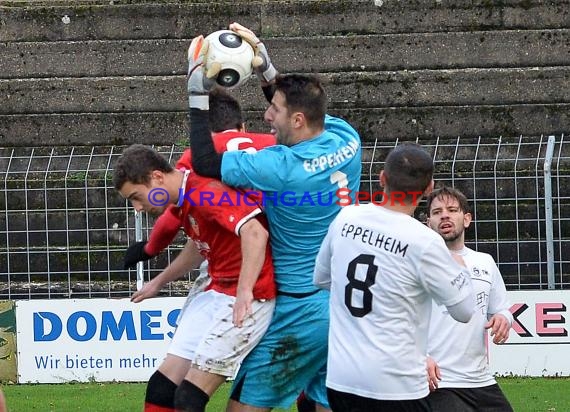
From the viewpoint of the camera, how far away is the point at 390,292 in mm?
5332

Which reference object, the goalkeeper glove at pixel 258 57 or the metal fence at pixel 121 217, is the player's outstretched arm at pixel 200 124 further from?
the metal fence at pixel 121 217

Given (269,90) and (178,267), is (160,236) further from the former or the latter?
(269,90)

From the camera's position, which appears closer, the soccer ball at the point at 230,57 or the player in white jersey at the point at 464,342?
the soccer ball at the point at 230,57

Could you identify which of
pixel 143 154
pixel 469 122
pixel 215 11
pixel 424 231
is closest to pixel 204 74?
pixel 143 154

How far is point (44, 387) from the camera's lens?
467 inches

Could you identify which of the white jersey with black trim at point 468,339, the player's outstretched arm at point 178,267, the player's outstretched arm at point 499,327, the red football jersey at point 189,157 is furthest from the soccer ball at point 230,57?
the player's outstretched arm at point 499,327

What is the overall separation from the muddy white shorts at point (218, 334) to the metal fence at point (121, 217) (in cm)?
675

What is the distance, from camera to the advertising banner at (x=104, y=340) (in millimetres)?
12109

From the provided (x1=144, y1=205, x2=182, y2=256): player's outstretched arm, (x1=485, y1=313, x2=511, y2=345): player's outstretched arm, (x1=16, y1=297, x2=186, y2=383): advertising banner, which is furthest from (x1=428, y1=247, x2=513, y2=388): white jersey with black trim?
(x1=16, y1=297, x2=186, y2=383): advertising banner

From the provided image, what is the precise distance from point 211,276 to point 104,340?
5.96 m

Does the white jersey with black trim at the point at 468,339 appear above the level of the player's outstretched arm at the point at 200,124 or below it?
below

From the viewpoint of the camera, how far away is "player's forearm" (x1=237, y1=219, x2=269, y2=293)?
5969 mm

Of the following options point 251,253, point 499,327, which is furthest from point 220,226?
point 499,327

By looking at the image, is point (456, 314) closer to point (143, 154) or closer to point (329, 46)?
point (143, 154)
